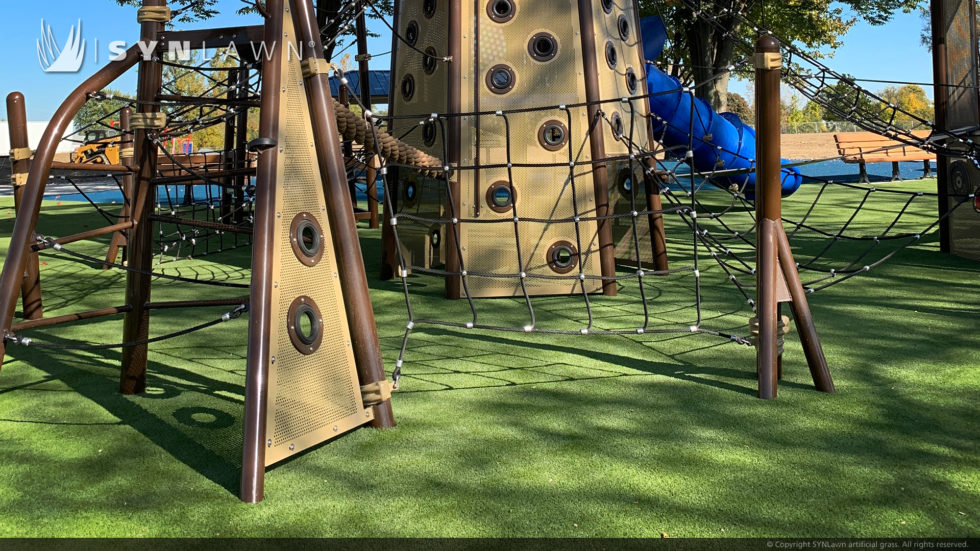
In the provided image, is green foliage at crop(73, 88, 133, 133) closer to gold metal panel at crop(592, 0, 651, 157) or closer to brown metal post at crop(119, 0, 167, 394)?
brown metal post at crop(119, 0, 167, 394)

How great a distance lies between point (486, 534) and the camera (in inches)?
97.3

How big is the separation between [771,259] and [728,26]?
18504 mm

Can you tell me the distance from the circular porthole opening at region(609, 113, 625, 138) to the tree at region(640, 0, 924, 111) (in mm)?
11074

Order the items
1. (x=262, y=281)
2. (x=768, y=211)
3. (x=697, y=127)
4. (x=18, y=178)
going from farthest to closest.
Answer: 1. (x=697, y=127)
2. (x=18, y=178)
3. (x=768, y=211)
4. (x=262, y=281)

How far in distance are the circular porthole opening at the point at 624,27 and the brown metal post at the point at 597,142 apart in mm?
603

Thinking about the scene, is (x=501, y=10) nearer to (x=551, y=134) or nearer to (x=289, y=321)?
(x=551, y=134)

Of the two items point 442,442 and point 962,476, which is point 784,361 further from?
point 442,442

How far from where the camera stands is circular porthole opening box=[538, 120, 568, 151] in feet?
21.6

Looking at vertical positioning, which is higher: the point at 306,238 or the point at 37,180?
the point at 37,180

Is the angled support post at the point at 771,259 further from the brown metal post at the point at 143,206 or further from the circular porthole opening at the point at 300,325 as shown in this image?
the brown metal post at the point at 143,206

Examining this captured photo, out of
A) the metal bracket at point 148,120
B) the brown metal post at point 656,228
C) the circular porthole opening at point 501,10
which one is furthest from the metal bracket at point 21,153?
the brown metal post at point 656,228

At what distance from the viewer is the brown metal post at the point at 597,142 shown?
6527mm

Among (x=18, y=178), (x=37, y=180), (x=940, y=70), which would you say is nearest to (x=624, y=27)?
(x=940, y=70)

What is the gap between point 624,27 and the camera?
284 inches
